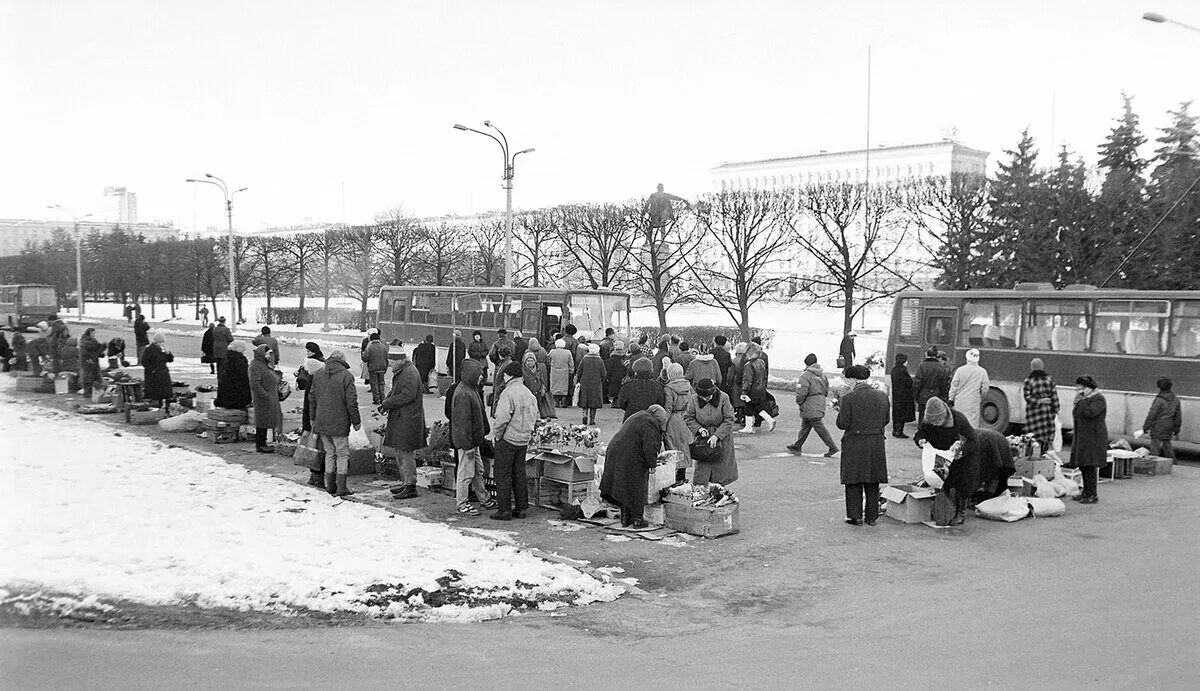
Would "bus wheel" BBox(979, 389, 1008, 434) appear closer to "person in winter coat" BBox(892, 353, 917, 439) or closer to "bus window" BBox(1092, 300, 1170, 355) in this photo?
"person in winter coat" BBox(892, 353, 917, 439)

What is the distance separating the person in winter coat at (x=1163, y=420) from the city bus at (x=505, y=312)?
14122 mm

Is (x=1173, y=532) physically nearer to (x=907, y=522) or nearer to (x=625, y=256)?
(x=907, y=522)

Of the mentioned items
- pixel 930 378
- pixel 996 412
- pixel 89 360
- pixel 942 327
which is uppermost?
pixel 942 327

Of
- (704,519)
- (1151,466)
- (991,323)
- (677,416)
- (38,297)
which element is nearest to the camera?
(704,519)

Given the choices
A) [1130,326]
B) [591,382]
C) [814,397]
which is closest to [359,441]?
[591,382]

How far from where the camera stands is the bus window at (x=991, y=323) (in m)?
18.0

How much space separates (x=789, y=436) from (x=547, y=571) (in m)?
10.1

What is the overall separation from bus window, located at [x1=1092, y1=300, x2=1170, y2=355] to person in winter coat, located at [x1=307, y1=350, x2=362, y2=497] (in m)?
13.1

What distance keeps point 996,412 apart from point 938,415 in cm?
874

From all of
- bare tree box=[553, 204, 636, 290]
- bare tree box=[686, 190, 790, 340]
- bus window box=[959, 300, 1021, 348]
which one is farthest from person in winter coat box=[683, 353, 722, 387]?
bare tree box=[553, 204, 636, 290]

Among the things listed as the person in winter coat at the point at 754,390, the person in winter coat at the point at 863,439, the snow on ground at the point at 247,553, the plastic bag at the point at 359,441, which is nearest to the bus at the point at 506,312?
the person in winter coat at the point at 754,390

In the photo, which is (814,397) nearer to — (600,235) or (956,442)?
(956,442)

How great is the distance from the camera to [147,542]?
827 centimetres

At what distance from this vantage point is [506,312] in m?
27.5
